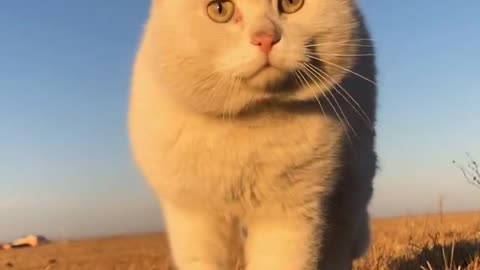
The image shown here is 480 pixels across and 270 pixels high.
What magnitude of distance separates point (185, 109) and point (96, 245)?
3.07 meters

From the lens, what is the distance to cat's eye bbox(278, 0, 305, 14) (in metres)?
2.48

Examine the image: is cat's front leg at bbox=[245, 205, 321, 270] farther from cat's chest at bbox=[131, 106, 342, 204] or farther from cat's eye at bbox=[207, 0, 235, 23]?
cat's eye at bbox=[207, 0, 235, 23]

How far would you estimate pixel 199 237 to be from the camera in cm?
293

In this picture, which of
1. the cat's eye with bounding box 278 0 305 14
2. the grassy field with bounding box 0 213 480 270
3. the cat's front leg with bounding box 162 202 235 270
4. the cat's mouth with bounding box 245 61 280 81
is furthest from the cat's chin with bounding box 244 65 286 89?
the grassy field with bounding box 0 213 480 270

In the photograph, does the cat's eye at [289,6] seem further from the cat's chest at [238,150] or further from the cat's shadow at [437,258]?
the cat's shadow at [437,258]

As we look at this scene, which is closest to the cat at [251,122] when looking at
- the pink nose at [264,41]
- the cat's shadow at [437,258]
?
the pink nose at [264,41]

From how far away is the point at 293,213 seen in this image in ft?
9.07

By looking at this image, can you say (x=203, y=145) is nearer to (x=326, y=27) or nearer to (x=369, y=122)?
(x=326, y=27)

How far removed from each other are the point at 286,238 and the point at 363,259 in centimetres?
163

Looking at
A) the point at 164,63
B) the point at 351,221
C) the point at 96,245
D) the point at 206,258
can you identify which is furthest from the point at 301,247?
the point at 96,245

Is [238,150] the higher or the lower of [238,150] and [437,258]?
the higher

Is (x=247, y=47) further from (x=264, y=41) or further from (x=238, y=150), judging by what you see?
(x=238, y=150)

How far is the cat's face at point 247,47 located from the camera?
2344 millimetres

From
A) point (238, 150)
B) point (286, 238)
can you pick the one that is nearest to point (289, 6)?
point (238, 150)
